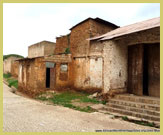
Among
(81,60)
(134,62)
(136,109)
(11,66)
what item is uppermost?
(81,60)

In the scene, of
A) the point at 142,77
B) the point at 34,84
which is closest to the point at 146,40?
the point at 142,77

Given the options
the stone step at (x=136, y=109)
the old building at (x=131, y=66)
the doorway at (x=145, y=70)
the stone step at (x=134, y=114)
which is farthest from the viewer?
the doorway at (x=145, y=70)

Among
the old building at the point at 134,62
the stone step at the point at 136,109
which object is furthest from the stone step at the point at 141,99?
the old building at the point at 134,62

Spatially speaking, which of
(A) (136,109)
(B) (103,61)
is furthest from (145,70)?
(A) (136,109)

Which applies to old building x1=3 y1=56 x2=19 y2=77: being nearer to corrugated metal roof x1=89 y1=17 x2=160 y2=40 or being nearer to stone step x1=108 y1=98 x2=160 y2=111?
corrugated metal roof x1=89 y1=17 x2=160 y2=40

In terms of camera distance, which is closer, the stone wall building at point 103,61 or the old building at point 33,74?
the stone wall building at point 103,61

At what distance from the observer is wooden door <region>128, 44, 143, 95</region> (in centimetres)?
761

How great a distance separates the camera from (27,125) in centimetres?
493

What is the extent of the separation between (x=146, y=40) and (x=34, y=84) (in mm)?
8689

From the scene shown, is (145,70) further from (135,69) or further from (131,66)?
(131,66)

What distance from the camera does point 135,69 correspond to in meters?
7.90

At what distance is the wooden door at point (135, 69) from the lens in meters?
7.61

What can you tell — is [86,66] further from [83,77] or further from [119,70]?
[119,70]

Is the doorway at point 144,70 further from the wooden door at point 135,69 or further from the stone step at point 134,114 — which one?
the stone step at point 134,114
